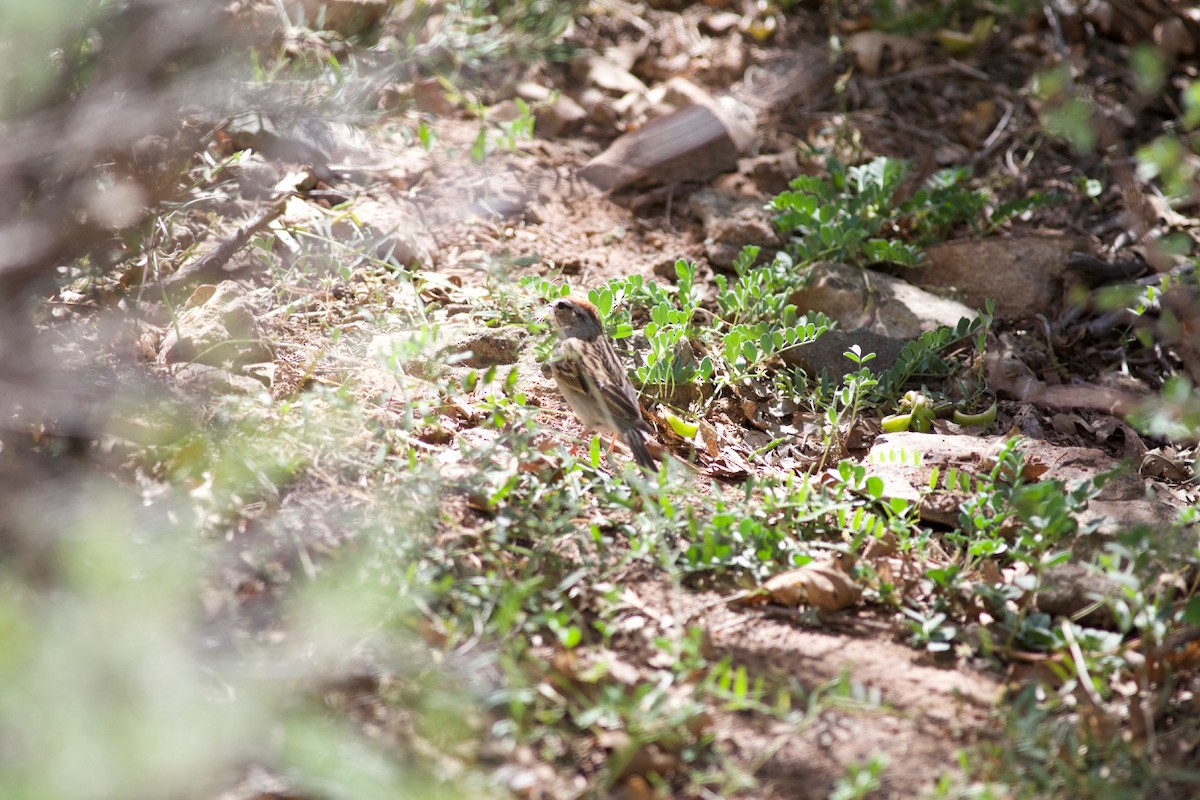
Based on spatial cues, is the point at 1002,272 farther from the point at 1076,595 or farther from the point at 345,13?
the point at 345,13

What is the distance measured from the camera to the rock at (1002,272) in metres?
5.69

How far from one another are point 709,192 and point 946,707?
3.80 metres

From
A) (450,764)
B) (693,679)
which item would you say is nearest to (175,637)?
(450,764)

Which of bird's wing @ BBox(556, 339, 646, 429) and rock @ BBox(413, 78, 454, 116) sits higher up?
rock @ BBox(413, 78, 454, 116)

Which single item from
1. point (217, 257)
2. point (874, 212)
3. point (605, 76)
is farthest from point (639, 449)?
point (605, 76)

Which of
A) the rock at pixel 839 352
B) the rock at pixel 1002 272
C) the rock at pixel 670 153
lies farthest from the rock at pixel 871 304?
the rock at pixel 670 153

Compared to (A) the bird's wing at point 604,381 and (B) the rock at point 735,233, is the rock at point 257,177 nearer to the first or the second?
(A) the bird's wing at point 604,381

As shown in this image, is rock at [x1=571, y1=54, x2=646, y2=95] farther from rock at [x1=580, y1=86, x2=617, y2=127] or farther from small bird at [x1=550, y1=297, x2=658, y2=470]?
small bird at [x1=550, y1=297, x2=658, y2=470]

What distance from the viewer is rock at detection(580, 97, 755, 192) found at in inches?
246

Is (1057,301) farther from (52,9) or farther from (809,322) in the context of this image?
(52,9)

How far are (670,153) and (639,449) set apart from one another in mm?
2705

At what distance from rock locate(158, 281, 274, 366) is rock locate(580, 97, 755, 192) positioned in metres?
2.58

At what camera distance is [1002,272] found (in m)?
5.75

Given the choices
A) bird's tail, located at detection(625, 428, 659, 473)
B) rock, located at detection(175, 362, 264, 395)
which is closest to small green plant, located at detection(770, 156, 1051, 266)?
bird's tail, located at detection(625, 428, 659, 473)
